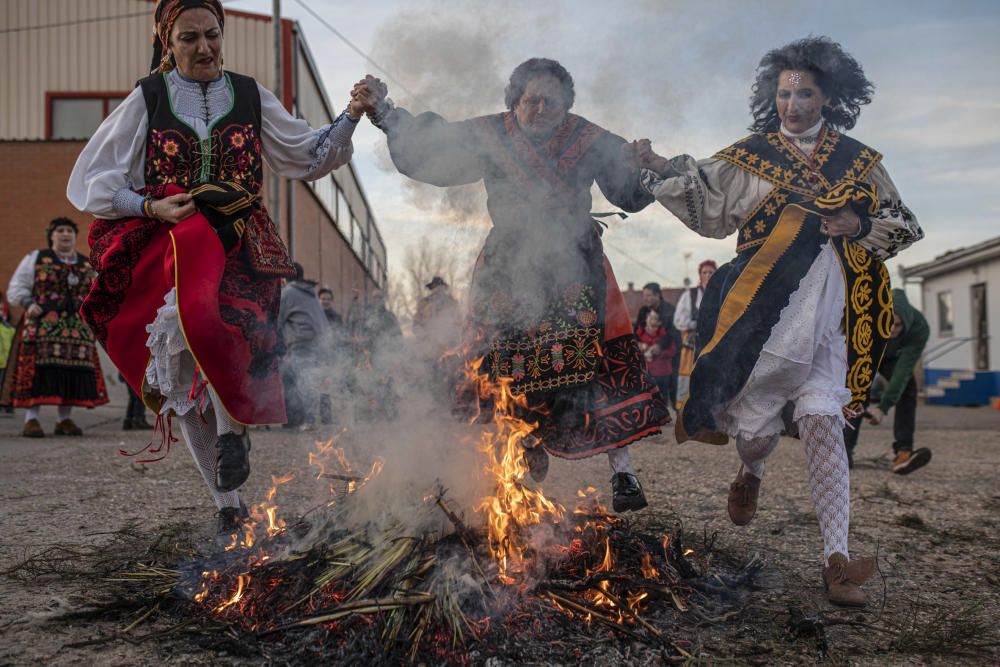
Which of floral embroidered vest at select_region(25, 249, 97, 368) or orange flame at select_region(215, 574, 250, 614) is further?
floral embroidered vest at select_region(25, 249, 97, 368)

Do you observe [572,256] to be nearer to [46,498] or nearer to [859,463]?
[46,498]

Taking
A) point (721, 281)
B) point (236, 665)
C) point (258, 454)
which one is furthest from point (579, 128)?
point (258, 454)

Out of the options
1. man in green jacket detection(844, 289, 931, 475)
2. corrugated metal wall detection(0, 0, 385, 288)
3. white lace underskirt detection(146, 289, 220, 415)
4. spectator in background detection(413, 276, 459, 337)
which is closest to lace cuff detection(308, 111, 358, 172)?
spectator in background detection(413, 276, 459, 337)

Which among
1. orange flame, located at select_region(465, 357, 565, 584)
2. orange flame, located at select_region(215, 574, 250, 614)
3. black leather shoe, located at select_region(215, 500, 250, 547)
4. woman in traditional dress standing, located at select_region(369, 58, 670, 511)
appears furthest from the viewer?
woman in traditional dress standing, located at select_region(369, 58, 670, 511)

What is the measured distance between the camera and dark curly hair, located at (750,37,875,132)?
3.38 metres

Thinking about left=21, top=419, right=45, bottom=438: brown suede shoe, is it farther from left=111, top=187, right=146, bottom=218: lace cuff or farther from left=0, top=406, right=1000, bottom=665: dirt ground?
left=111, top=187, right=146, bottom=218: lace cuff

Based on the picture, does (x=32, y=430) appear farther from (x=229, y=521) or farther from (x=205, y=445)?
(x=229, y=521)

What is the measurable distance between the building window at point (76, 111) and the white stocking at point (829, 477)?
1721 centimetres

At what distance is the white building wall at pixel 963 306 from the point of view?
64.1 feet

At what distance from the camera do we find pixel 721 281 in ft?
11.4

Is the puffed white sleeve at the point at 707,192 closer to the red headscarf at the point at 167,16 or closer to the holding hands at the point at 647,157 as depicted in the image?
the holding hands at the point at 647,157

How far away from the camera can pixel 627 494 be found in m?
3.40

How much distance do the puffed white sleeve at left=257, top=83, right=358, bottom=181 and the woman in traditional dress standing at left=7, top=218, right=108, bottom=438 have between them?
5161mm

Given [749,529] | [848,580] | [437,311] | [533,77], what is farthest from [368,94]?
[749,529]
